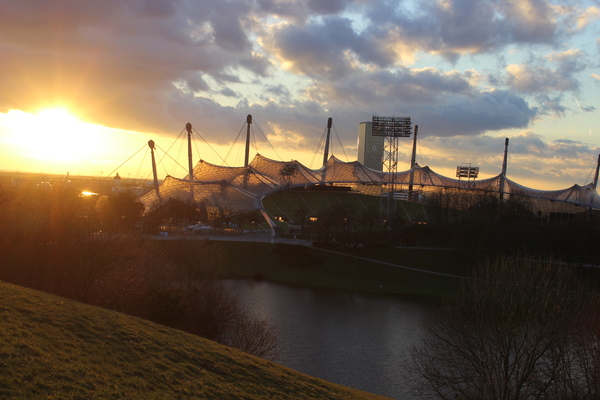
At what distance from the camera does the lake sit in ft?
54.6

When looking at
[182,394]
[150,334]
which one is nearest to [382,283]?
[150,334]

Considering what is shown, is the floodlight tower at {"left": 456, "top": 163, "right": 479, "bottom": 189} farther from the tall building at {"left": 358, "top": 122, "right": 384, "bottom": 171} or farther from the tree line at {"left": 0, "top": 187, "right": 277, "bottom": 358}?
the tree line at {"left": 0, "top": 187, "right": 277, "bottom": 358}

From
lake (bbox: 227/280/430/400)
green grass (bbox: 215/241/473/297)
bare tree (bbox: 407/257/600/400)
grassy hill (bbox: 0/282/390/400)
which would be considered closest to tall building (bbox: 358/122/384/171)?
green grass (bbox: 215/241/473/297)

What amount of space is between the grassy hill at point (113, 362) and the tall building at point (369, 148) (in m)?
101

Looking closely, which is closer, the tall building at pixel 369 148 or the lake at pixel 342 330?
the lake at pixel 342 330

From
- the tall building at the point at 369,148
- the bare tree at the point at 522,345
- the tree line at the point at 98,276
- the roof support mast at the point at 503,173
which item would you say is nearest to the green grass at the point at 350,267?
the tree line at the point at 98,276

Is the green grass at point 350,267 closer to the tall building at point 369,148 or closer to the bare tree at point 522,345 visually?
the bare tree at point 522,345

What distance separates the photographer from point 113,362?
A: 8266 millimetres

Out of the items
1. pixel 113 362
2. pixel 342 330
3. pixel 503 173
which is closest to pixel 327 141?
pixel 503 173

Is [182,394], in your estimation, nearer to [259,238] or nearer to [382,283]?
[382,283]

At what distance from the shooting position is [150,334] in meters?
11.0

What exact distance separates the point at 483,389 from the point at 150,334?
7.85 meters

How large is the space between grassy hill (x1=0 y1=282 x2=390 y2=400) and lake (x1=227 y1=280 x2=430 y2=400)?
4.60m

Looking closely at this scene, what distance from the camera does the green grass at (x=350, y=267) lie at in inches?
1341
